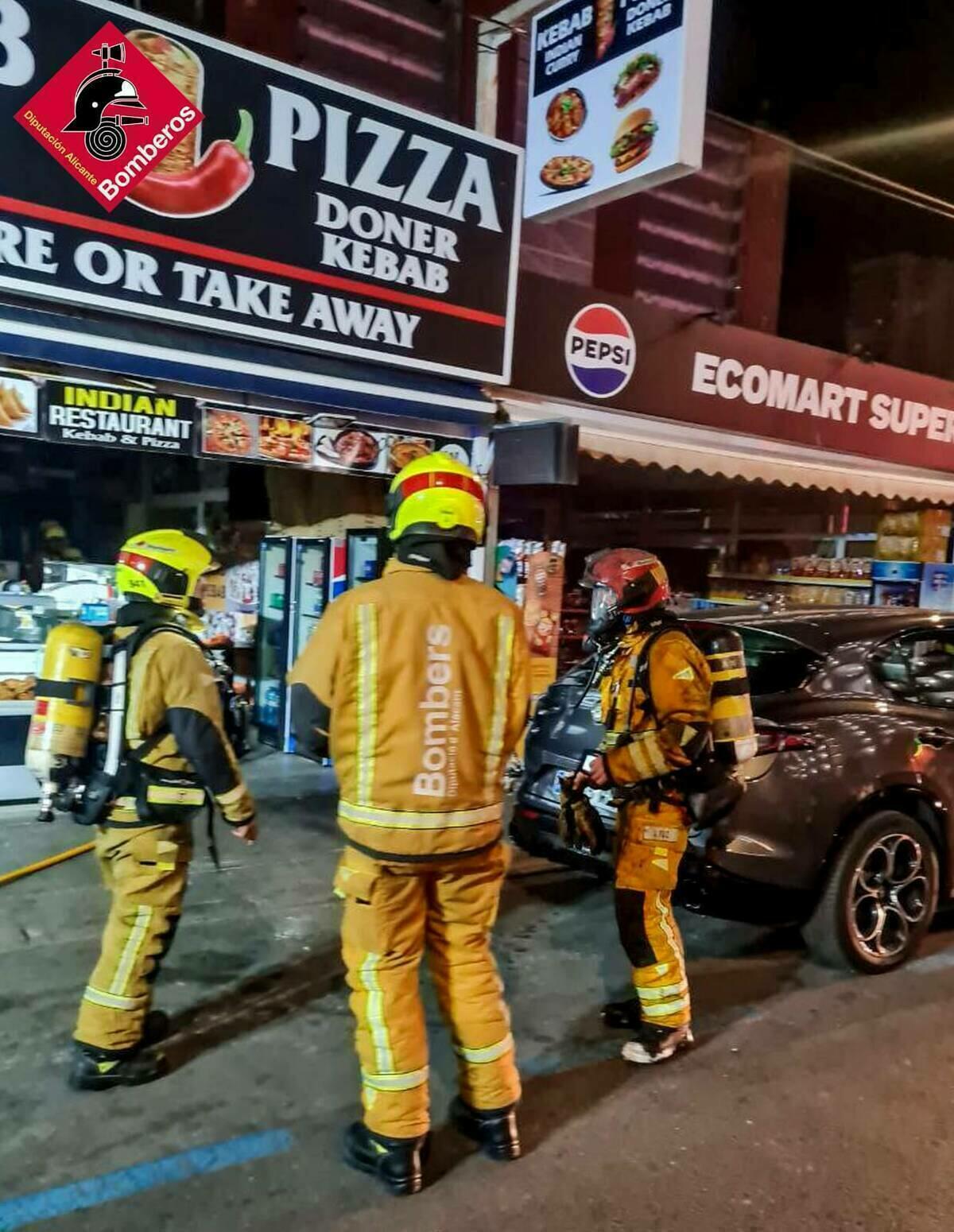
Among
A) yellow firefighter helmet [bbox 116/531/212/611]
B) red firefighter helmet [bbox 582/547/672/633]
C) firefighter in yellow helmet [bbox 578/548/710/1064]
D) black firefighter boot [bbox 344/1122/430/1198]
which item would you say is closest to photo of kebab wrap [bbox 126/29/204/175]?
yellow firefighter helmet [bbox 116/531/212/611]

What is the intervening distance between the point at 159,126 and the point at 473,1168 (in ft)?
19.5

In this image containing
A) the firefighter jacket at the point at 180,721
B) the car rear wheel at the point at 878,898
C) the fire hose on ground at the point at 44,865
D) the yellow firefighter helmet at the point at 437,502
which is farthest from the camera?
the fire hose on ground at the point at 44,865

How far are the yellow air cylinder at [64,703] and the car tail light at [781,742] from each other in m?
2.74

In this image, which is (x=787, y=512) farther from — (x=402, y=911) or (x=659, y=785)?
(x=402, y=911)

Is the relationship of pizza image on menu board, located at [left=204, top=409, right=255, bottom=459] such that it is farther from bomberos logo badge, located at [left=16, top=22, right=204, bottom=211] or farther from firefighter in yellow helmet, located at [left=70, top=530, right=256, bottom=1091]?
firefighter in yellow helmet, located at [left=70, top=530, right=256, bottom=1091]

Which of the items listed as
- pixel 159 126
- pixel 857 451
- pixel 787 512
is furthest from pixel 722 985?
pixel 787 512

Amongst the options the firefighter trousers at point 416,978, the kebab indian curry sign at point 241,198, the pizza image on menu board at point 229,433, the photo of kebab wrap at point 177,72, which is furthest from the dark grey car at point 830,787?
the photo of kebab wrap at point 177,72

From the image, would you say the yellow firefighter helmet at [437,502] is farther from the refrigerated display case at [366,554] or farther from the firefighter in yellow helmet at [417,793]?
the refrigerated display case at [366,554]

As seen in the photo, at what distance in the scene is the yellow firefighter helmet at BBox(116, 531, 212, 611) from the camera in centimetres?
346

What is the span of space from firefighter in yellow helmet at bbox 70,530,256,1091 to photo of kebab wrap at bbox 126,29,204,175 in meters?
3.87

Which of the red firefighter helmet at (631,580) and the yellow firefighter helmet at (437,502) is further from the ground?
the yellow firefighter helmet at (437,502)

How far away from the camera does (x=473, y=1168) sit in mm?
2982

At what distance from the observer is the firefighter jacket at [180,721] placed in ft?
10.8

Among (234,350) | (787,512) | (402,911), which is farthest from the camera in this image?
(787,512)
